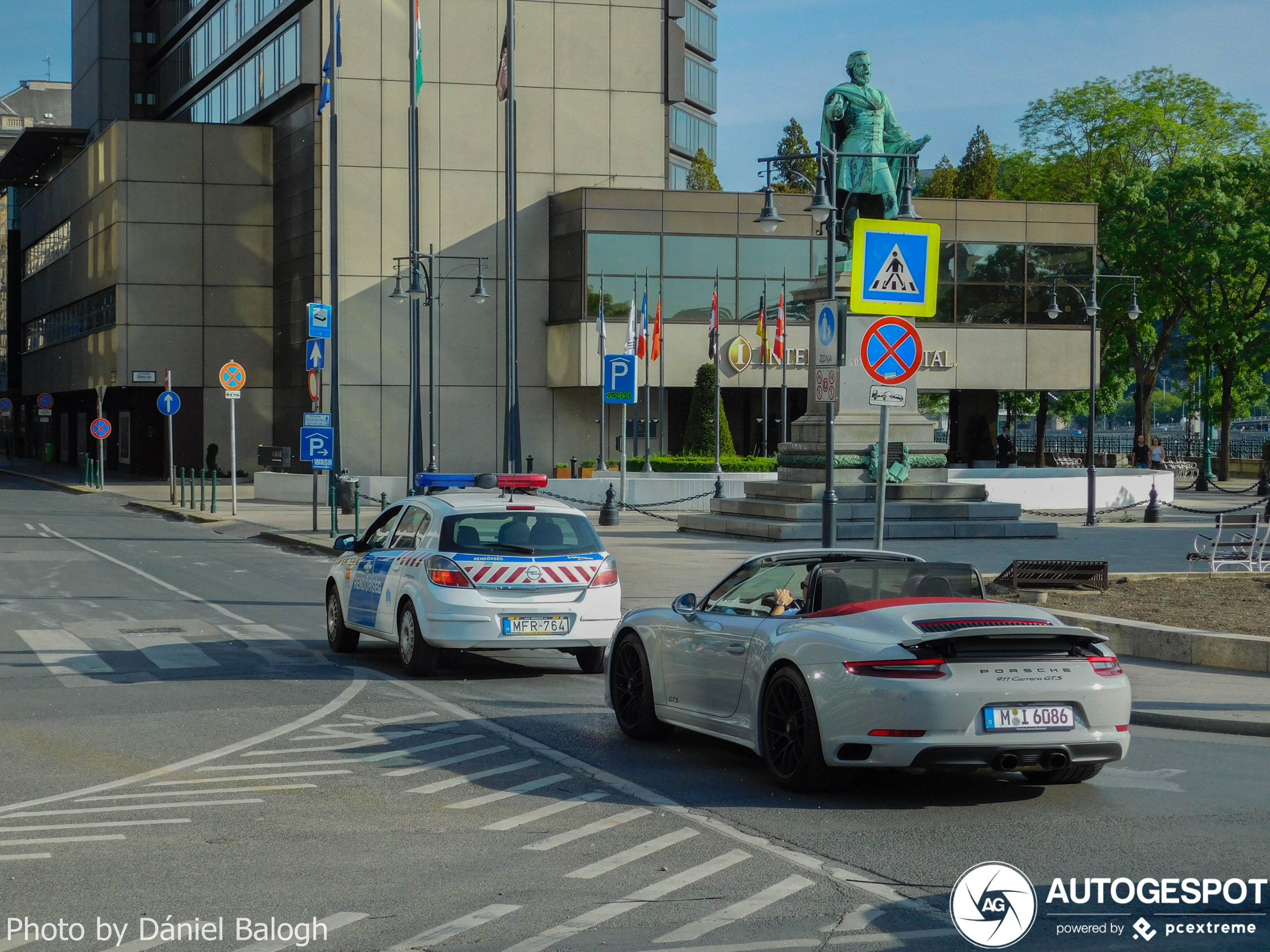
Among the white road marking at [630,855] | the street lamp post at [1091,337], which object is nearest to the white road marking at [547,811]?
the white road marking at [630,855]

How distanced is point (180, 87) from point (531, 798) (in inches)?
2716

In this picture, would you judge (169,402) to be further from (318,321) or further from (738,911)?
(738,911)

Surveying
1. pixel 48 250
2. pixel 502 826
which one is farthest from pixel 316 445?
pixel 48 250

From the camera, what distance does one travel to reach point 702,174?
80.1m

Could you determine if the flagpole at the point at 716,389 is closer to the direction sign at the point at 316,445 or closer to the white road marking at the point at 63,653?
the direction sign at the point at 316,445

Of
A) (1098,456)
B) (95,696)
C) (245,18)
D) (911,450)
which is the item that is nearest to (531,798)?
(95,696)

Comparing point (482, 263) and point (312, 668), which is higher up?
point (482, 263)

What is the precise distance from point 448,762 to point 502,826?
178 cm

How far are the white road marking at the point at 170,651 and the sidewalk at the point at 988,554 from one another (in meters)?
5.33

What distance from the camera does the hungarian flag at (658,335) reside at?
158 ft

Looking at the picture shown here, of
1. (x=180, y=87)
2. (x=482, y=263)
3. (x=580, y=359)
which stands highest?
(x=180, y=87)

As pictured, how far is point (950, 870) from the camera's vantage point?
22.3 ft

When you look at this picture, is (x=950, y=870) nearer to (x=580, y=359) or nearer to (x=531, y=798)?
(x=531, y=798)

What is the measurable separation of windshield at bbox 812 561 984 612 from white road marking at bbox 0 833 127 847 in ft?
13.1
